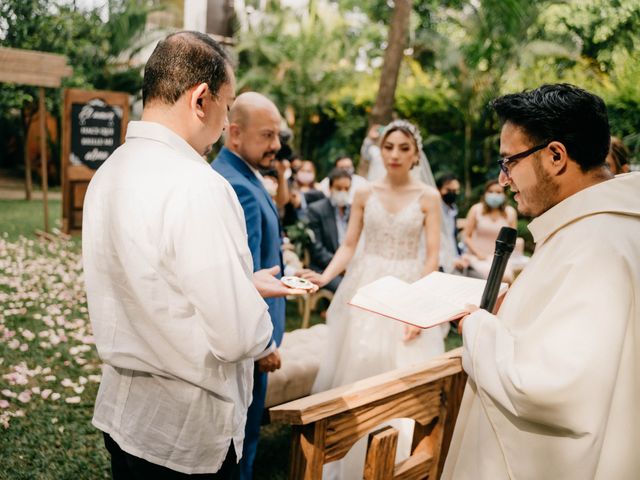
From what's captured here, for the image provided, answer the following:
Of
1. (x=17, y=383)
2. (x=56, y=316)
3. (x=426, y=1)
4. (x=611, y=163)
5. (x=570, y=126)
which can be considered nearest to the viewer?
(x=570, y=126)

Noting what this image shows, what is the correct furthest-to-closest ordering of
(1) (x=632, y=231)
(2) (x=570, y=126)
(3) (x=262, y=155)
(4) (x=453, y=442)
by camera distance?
(3) (x=262, y=155) < (4) (x=453, y=442) < (2) (x=570, y=126) < (1) (x=632, y=231)

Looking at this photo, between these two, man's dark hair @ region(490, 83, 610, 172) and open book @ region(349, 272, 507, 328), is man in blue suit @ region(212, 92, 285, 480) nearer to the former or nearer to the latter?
open book @ region(349, 272, 507, 328)

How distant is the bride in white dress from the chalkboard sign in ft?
23.2

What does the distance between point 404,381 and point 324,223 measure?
16.3ft

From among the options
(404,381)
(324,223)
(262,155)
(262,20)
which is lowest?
(324,223)

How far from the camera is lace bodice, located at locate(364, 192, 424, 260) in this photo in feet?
12.2

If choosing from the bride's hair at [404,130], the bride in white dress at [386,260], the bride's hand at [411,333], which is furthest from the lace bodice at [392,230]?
the bride's hand at [411,333]

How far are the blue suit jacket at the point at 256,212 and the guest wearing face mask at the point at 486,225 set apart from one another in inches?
190

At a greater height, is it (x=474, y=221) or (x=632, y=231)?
(x=632, y=231)

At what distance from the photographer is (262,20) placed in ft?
55.7

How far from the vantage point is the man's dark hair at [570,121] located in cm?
159

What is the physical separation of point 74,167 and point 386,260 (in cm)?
756

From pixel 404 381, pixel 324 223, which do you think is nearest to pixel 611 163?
pixel 404 381

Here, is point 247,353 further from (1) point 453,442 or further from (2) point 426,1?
(2) point 426,1
